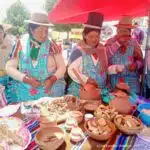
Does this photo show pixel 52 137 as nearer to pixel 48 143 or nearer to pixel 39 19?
pixel 48 143

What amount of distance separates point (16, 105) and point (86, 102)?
523mm

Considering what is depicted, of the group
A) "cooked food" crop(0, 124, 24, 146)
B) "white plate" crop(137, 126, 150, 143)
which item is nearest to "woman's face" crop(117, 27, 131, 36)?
"white plate" crop(137, 126, 150, 143)

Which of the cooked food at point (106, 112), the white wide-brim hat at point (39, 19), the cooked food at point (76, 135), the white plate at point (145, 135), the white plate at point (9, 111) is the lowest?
the white plate at point (145, 135)

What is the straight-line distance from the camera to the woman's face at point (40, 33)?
7.04 ft

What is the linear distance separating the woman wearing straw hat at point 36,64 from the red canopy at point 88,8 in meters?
0.34

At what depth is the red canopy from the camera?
243cm

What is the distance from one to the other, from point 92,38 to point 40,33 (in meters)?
0.50

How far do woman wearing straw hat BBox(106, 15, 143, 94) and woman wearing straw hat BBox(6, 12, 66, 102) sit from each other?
0.73m

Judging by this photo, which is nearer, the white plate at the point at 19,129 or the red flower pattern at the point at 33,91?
the white plate at the point at 19,129

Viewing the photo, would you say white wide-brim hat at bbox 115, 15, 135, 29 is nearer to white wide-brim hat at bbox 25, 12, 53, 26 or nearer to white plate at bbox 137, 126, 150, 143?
white wide-brim hat at bbox 25, 12, 53, 26

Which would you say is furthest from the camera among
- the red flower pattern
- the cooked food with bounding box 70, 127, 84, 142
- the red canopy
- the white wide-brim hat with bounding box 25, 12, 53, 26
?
the red canopy

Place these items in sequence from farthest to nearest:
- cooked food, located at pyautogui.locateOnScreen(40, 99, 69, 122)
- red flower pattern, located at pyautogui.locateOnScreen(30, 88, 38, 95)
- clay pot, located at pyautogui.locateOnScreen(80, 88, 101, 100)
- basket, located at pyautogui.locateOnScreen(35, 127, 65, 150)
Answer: red flower pattern, located at pyautogui.locateOnScreen(30, 88, 38, 95), clay pot, located at pyautogui.locateOnScreen(80, 88, 101, 100), cooked food, located at pyautogui.locateOnScreen(40, 99, 69, 122), basket, located at pyautogui.locateOnScreen(35, 127, 65, 150)

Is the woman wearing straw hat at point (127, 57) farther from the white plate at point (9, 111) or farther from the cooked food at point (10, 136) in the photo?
the cooked food at point (10, 136)

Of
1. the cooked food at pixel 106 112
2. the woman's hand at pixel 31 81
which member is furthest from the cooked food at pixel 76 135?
the woman's hand at pixel 31 81
